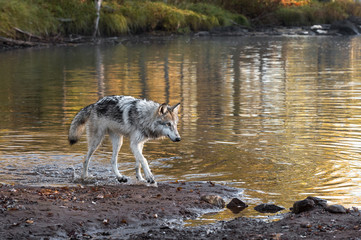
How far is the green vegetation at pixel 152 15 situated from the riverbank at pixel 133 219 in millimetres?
30587

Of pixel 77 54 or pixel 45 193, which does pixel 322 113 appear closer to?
pixel 45 193

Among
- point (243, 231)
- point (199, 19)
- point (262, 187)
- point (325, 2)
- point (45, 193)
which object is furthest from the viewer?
point (325, 2)

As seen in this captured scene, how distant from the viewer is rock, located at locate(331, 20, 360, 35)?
173 feet

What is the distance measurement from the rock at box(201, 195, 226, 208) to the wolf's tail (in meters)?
2.80

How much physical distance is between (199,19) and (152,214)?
44558 mm

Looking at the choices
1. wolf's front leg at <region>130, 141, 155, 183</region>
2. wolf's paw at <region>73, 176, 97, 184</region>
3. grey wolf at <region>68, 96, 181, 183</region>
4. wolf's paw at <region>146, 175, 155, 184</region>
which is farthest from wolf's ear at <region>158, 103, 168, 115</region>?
wolf's paw at <region>73, 176, 97, 184</region>

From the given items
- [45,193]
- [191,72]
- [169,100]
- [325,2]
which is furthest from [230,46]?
[45,193]

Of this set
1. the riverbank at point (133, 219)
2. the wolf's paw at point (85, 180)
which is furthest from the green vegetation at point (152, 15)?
the riverbank at point (133, 219)

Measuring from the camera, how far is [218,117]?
14.8 m

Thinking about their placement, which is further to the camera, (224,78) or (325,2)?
(325,2)

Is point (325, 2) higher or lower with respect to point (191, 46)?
higher

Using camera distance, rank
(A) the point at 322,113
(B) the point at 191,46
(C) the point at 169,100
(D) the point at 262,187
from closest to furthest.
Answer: (D) the point at 262,187 → (A) the point at 322,113 → (C) the point at 169,100 → (B) the point at 191,46

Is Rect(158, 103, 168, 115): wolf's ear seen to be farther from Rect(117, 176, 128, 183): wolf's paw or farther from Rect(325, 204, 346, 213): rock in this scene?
Rect(325, 204, 346, 213): rock

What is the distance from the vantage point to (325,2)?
64562 millimetres
